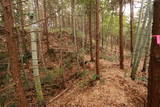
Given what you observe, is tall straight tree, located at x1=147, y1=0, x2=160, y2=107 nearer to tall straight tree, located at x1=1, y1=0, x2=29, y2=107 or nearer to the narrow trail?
tall straight tree, located at x1=1, y1=0, x2=29, y2=107

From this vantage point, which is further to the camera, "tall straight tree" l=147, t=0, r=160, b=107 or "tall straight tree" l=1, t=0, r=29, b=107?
"tall straight tree" l=1, t=0, r=29, b=107

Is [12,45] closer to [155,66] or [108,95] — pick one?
[155,66]

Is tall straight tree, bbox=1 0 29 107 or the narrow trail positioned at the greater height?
tall straight tree, bbox=1 0 29 107

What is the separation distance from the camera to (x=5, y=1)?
7.86 feet

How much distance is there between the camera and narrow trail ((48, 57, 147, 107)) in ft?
16.4

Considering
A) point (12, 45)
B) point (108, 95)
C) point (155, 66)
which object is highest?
point (12, 45)

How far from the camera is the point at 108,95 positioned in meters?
5.32

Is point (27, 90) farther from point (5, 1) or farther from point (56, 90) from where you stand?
point (5, 1)

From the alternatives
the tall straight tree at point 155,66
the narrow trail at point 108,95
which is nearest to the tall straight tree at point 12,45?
the tall straight tree at point 155,66

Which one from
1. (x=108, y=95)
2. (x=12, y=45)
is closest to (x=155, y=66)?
(x=12, y=45)

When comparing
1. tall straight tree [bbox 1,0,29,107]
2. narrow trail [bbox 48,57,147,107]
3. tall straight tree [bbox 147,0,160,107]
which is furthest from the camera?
narrow trail [bbox 48,57,147,107]

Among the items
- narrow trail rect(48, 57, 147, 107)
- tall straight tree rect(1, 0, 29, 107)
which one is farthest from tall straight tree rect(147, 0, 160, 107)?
narrow trail rect(48, 57, 147, 107)

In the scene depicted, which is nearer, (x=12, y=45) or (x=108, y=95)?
(x=12, y=45)

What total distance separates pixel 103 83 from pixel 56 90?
97.7 inches
